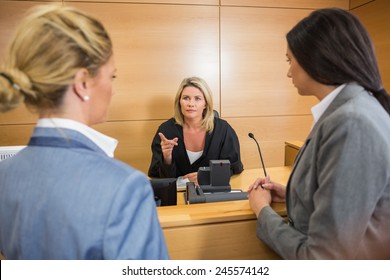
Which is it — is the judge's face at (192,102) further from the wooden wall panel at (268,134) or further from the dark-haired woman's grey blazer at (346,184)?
the dark-haired woman's grey blazer at (346,184)

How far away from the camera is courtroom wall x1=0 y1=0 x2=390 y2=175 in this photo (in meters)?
3.06

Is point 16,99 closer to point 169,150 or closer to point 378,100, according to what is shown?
point 378,100

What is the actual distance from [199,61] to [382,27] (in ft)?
5.83

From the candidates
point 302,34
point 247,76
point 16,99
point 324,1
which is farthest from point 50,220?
point 324,1

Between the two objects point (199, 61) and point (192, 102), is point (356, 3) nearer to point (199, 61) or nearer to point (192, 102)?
point (199, 61)

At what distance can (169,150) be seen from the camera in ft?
6.99

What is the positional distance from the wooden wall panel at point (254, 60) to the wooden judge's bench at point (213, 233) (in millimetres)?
2314

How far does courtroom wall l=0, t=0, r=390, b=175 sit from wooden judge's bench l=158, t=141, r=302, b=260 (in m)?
2.18

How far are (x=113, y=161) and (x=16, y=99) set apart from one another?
0.24m

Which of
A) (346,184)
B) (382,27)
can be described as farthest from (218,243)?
(382,27)

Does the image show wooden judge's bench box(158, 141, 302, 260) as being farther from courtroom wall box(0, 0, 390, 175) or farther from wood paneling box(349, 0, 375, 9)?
wood paneling box(349, 0, 375, 9)

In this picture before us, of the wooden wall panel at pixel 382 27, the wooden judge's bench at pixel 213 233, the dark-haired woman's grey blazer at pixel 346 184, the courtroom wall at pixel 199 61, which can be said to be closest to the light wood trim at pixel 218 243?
the wooden judge's bench at pixel 213 233

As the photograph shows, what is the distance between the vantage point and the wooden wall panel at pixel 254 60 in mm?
3295

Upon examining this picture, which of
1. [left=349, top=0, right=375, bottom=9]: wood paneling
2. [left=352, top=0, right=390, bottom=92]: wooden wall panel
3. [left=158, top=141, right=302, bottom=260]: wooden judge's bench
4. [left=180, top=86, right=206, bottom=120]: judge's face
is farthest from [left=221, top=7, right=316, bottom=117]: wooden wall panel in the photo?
[left=158, top=141, right=302, bottom=260]: wooden judge's bench
